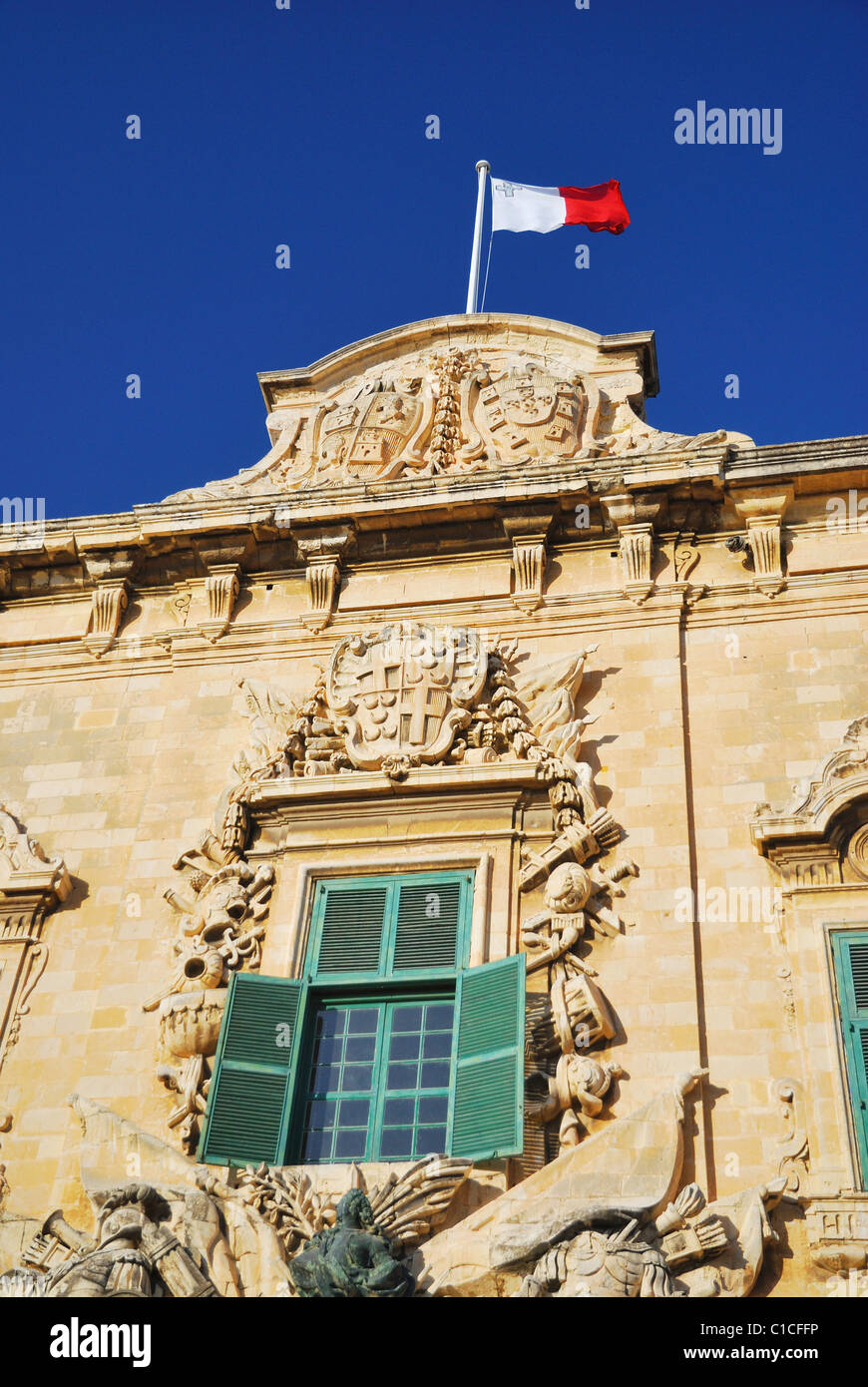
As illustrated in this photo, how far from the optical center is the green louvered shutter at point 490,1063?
1188 centimetres

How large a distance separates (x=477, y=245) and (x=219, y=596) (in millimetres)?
6277

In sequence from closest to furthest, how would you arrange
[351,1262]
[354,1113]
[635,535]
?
[351,1262] → [354,1113] → [635,535]

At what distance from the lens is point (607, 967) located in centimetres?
1289

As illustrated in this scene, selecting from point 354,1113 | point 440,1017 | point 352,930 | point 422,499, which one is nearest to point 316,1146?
point 354,1113

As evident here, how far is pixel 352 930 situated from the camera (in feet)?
44.6

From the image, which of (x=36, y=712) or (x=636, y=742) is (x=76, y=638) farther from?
(x=636, y=742)

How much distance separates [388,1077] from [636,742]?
3.60 m

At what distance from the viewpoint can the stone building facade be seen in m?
11.7

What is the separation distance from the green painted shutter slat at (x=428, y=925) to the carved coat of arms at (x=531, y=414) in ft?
16.3

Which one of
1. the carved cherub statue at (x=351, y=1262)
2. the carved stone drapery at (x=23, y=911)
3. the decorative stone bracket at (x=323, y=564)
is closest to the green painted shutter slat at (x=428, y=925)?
the carved cherub statue at (x=351, y=1262)

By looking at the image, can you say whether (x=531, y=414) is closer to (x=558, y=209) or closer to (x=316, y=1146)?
(x=558, y=209)
